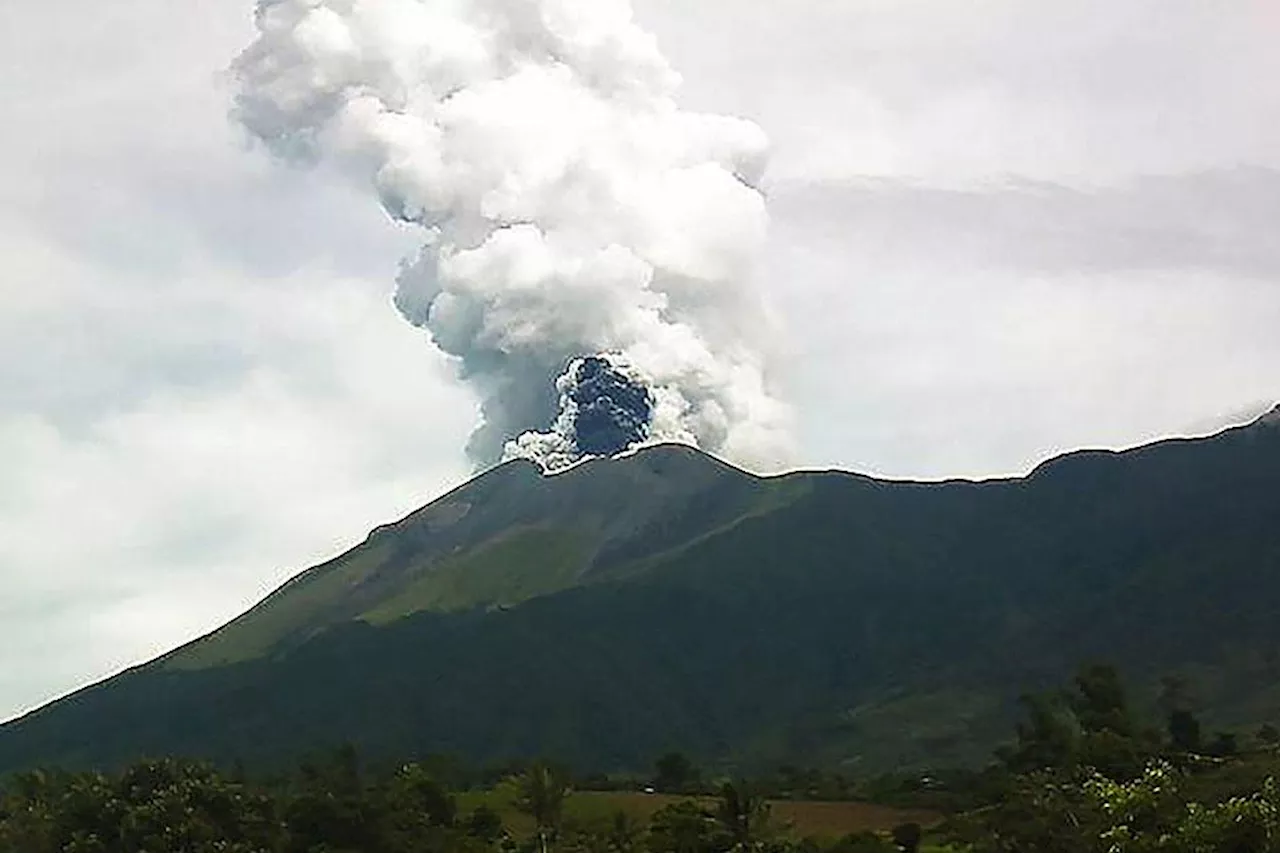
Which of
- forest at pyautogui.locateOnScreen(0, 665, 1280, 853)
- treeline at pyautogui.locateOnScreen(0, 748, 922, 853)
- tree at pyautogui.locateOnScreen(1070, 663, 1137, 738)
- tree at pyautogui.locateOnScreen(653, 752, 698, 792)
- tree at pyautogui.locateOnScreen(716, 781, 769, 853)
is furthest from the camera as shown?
tree at pyautogui.locateOnScreen(653, 752, 698, 792)

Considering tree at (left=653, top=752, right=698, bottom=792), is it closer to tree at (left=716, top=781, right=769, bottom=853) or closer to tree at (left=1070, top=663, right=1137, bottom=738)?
tree at (left=1070, top=663, right=1137, bottom=738)

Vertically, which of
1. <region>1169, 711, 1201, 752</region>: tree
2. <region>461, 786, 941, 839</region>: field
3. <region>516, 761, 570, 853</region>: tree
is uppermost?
<region>516, 761, 570, 853</region>: tree

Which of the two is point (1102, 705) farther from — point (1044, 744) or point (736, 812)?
point (736, 812)

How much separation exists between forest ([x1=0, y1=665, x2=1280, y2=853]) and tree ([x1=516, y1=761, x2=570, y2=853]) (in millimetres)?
197

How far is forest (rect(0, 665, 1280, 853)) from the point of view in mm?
63094

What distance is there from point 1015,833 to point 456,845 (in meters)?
Result: 34.1

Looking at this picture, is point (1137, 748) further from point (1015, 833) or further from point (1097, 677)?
point (1015, 833)

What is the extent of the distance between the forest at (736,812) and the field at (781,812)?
42cm

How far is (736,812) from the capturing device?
324 ft

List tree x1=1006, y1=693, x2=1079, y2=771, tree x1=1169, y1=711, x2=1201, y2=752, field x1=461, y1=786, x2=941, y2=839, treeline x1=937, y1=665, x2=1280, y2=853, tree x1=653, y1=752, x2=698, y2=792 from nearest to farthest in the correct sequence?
treeline x1=937, y1=665, x2=1280, y2=853 < tree x1=1006, y1=693, x2=1079, y2=771 < field x1=461, y1=786, x2=941, y2=839 < tree x1=1169, y1=711, x2=1201, y2=752 < tree x1=653, y1=752, x2=698, y2=792

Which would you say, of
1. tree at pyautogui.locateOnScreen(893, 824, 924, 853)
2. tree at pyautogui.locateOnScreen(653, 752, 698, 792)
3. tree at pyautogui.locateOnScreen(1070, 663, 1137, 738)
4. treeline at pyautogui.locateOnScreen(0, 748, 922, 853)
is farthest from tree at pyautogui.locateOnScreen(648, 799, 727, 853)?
tree at pyautogui.locateOnScreen(653, 752, 698, 792)

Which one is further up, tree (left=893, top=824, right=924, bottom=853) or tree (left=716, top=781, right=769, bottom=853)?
tree (left=716, top=781, right=769, bottom=853)

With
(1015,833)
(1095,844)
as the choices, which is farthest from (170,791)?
(1095,844)

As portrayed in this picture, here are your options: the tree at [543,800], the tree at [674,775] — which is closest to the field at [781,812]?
the tree at [543,800]
